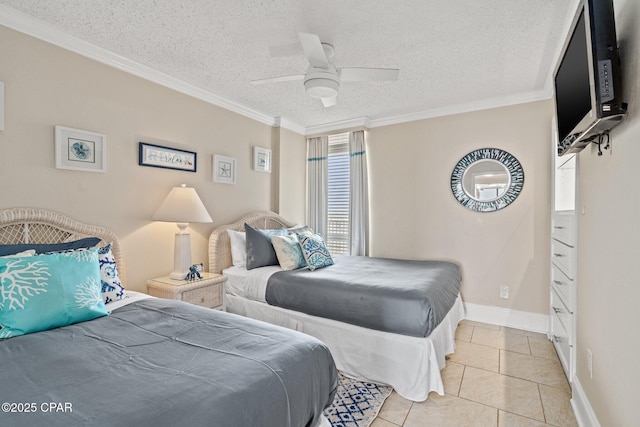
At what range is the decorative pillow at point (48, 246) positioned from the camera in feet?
5.95

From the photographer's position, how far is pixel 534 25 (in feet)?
7.16

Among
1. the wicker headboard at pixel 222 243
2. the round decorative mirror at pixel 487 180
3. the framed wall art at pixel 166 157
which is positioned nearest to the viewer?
the framed wall art at pixel 166 157

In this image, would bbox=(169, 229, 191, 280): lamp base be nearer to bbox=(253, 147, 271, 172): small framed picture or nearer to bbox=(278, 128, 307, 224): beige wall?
bbox=(253, 147, 271, 172): small framed picture

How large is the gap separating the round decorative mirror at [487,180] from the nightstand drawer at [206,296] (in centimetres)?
289

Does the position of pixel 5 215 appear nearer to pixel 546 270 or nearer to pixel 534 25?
pixel 534 25

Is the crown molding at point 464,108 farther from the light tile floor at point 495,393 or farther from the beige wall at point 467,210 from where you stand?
the light tile floor at point 495,393

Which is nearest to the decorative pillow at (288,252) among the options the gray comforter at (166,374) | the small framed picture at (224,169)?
the small framed picture at (224,169)

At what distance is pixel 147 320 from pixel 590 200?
2636mm

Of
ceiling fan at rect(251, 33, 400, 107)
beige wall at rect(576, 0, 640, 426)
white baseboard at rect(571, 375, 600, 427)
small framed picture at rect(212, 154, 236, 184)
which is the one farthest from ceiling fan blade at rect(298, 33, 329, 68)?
white baseboard at rect(571, 375, 600, 427)

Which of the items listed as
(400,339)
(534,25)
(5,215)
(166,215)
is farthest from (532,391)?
(5,215)

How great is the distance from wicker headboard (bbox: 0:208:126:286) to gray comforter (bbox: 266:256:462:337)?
1.49m

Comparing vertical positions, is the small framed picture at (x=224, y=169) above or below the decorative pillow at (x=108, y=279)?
above

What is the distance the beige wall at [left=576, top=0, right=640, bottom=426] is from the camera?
1.25 metres

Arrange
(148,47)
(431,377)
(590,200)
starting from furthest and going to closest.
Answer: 1. (148,47)
2. (431,377)
3. (590,200)
